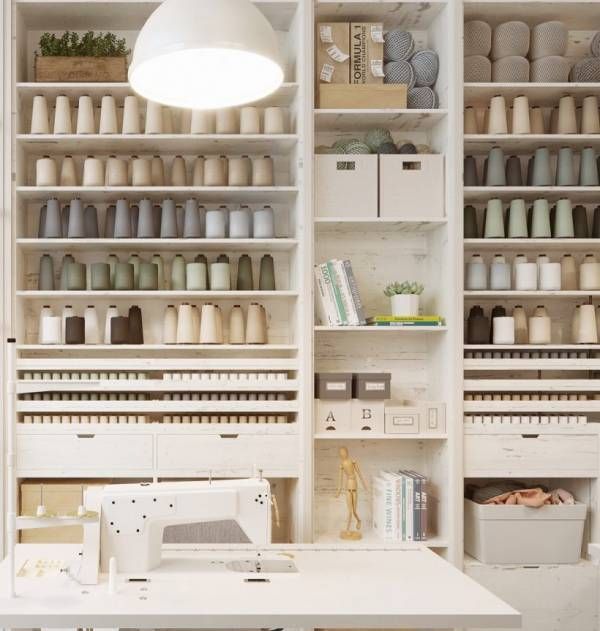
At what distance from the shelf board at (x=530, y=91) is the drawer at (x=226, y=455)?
5.75ft

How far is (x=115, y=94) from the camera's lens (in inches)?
143

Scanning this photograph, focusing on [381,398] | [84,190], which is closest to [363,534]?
[381,398]

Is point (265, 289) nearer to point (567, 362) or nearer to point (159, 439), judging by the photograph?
point (159, 439)

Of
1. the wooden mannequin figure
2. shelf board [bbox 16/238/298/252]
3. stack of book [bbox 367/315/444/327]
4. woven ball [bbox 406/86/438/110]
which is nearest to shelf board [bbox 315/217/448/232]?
shelf board [bbox 16/238/298/252]

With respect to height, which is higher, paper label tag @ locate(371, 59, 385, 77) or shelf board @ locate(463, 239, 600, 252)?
paper label tag @ locate(371, 59, 385, 77)

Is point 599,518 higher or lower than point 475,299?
lower

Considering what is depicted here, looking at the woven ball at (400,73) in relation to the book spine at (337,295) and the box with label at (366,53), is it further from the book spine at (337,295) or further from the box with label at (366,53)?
the book spine at (337,295)

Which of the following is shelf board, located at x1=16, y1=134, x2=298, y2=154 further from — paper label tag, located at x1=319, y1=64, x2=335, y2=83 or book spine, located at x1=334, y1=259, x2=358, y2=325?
book spine, located at x1=334, y1=259, x2=358, y2=325

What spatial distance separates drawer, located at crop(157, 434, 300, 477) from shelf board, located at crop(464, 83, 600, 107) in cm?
175

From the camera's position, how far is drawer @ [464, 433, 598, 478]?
3527 millimetres

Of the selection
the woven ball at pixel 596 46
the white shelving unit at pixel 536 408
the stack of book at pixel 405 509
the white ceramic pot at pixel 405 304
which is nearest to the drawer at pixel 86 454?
the stack of book at pixel 405 509

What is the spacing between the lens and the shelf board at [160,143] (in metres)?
3.52

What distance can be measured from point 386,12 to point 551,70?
0.78 m

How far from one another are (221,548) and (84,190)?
1.76 metres
